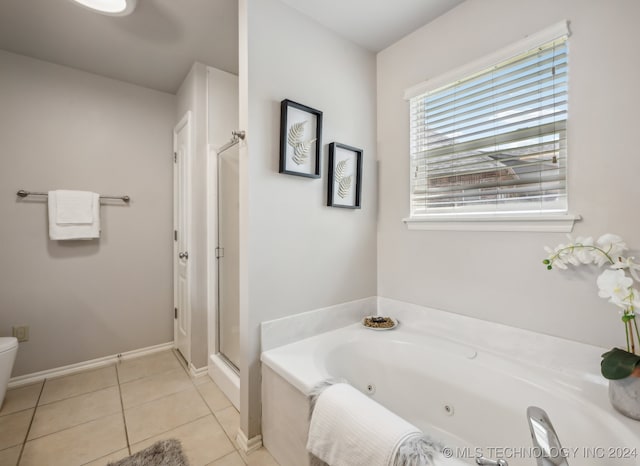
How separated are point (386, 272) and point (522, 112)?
122cm

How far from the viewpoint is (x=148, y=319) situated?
2725 mm

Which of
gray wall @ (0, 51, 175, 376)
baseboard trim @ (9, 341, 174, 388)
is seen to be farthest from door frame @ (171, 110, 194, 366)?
baseboard trim @ (9, 341, 174, 388)

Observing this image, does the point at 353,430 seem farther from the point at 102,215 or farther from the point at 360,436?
the point at 102,215

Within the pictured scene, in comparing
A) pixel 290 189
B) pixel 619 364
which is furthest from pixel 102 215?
pixel 619 364

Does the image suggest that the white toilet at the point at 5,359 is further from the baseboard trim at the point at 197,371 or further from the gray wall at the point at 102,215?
the baseboard trim at the point at 197,371

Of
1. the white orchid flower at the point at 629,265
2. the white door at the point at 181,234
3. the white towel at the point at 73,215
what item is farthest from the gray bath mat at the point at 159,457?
the white orchid flower at the point at 629,265

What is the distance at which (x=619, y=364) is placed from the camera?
1.00 meters

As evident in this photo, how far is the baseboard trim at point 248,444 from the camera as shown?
1522mm

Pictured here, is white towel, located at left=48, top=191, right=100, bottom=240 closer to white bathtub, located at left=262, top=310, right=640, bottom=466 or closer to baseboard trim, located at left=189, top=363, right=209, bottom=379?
baseboard trim, located at left=189, top=363, right=209, bottom=379

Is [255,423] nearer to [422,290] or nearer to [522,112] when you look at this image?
[422,290]

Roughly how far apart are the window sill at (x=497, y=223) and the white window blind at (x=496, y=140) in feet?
0.16

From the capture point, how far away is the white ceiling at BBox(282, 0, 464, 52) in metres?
1.65

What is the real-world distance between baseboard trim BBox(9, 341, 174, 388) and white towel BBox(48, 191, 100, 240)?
1059 millimetres

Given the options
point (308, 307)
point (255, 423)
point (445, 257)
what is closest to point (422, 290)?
point (445, 257)
